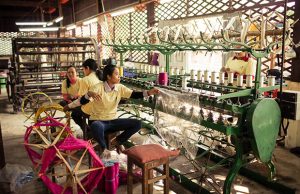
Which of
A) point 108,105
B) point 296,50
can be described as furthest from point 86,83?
point 296,50

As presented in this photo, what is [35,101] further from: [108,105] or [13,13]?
[13,13]

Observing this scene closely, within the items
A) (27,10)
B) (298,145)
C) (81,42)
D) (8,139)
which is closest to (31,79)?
(81,42)

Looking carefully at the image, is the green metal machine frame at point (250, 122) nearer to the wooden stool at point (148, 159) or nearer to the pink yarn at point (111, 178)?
Answer: the wooden stool at point (148, 159)

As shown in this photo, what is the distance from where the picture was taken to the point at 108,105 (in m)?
3.65

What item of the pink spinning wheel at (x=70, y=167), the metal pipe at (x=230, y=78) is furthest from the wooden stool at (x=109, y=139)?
the metal pipe at (x=230, y=78)

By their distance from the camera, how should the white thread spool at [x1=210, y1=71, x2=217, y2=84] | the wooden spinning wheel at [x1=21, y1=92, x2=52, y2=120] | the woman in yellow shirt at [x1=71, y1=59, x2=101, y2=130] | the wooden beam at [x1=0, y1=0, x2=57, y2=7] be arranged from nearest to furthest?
the white thread spool at [x1=210, y1=71, x2=217, y2=84], the woman in yellow shirt at [x1=71, y1=59, x2=101, y2=130], the wooden spinning wheel at [x1=21, y1=92, x2=52, y2=120], the wooden beam at [x1=0, y1=0, x2=57, y2=7]

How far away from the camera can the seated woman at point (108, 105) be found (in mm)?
3471

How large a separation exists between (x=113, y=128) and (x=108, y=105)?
0.30 meters

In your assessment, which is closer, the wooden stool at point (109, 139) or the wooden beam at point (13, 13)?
the wooden stool at point (109, 139)

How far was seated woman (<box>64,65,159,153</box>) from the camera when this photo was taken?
347cm

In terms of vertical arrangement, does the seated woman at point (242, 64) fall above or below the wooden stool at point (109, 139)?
above

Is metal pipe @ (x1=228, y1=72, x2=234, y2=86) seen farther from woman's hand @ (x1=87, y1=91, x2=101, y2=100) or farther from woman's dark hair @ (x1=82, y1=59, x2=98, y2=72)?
woman's dark hair @ (x1=82, y1=59, x2=98, y2=72)

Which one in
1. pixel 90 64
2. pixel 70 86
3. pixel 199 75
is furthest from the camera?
pixel 70 86

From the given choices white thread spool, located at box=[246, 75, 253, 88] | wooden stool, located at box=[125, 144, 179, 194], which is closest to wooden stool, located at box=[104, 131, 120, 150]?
wooden stool, located at box=[125, 144, 179, 194]
